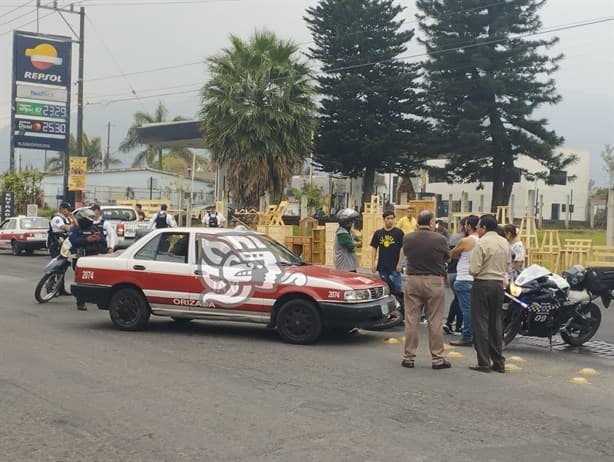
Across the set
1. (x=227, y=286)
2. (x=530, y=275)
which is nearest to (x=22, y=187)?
(x=227, y=286)

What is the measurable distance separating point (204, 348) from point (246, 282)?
104cm

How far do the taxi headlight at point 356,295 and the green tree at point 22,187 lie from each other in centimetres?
3544

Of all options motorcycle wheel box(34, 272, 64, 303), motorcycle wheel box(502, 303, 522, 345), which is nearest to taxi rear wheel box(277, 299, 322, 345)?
motorcycle wheel box(502, 303, 522, 345)

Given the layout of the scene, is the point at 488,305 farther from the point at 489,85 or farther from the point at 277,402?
the point at 489,85

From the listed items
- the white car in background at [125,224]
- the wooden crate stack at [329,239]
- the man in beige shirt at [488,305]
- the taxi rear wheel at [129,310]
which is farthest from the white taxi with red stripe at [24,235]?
the man in beige shirt at [488,305]

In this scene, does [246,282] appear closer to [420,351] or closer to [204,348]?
[204,348]

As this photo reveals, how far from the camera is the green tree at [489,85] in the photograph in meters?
40.1

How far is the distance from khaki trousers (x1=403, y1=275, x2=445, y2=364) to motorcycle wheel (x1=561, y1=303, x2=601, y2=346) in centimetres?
267

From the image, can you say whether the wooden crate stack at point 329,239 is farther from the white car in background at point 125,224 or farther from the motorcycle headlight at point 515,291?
the motorcycle headlight at point 515,291

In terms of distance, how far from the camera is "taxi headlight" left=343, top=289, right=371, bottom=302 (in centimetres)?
1003

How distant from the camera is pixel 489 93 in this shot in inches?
1588

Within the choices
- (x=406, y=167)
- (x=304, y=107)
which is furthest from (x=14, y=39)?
(x=406, y=167)

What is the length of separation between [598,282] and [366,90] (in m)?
31.8

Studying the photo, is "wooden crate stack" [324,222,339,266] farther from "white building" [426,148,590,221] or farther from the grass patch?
"white building" [426,148,590,221]
